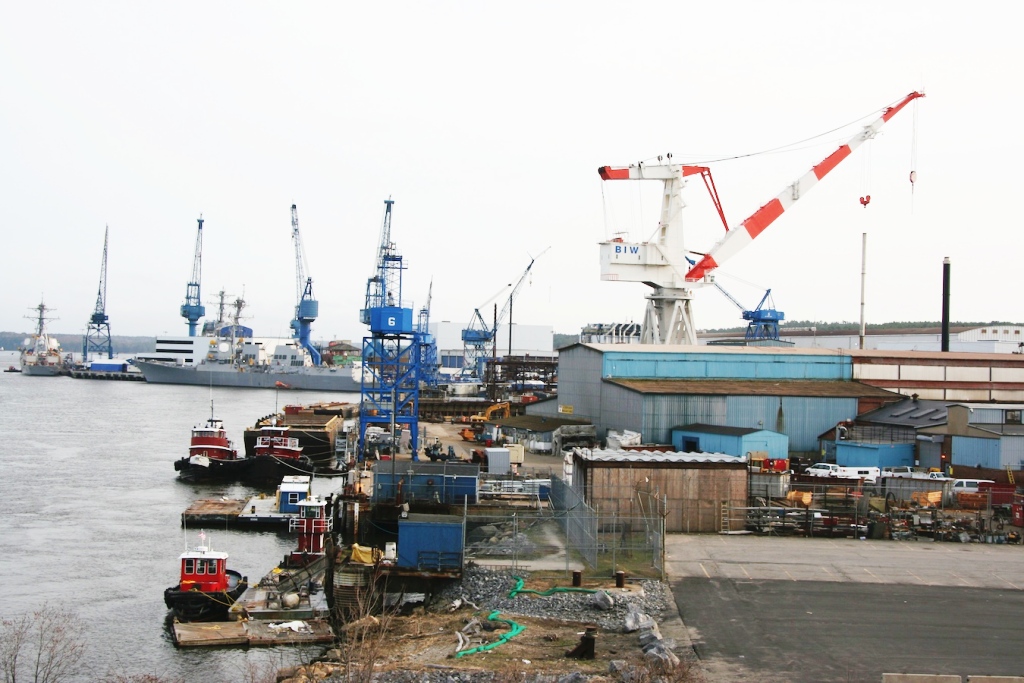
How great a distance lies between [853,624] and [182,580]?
45.7 ft

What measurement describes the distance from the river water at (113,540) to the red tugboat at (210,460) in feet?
2.53

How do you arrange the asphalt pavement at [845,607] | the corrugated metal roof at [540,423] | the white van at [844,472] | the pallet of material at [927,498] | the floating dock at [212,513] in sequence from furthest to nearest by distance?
1. the corrugated metal roof at [540,423]
2. the floating dock at [212,513]
3. the white van at [844,472]
4. the pallet of material at [927,498]
5. the asphalt pavement at [845,607]

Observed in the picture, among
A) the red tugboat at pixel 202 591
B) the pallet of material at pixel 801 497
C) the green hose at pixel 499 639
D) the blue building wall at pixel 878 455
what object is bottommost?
the red tugboat at pixel 202 591

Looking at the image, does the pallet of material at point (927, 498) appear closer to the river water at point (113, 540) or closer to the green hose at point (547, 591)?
the green hose at point (547, 591)

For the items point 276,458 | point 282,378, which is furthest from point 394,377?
point 282,378

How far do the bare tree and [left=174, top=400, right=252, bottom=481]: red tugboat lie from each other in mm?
21018

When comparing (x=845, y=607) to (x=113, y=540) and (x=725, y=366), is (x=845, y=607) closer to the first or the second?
(x=113, y=540)

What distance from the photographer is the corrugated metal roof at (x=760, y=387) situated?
1405 inches

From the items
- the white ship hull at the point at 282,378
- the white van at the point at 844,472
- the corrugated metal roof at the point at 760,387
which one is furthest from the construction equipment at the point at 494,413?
the white ship hull at the point at 282,378

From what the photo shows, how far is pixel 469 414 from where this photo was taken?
7062cm

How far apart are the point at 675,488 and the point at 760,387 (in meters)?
16.2

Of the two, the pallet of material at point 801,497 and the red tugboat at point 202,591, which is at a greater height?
the pallet of material at point 801,497

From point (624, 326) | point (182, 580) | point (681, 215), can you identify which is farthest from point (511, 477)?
point (624, 326)

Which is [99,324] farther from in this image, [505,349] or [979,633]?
[979,633]
